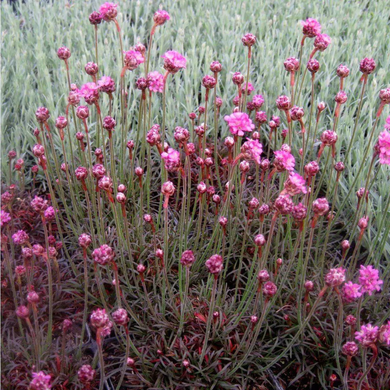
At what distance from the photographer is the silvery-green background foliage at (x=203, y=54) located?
8.52 feet

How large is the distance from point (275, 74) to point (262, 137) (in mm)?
517

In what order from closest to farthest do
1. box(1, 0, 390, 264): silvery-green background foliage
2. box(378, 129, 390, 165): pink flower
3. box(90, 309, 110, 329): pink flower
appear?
box(90, 309, 110, 329): pink flower, box(378, 129, 390, 165): pink flower, box(1, 0, 390, 264): silvery-green background foliage

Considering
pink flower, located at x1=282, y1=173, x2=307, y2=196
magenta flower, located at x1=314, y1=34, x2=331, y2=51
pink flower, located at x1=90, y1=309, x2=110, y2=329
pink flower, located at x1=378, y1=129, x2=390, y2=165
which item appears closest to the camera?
pink flower, located at x1=90, y1=309, x2=110, y2=329

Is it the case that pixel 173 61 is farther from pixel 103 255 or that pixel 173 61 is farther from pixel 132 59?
pixel 103 255

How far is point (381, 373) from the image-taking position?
160cm

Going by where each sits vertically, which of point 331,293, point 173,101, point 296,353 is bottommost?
point 296,353

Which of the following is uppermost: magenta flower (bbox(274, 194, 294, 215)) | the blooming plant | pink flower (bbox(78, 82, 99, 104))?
pink flower (bbox(78, 82, 99, 104))

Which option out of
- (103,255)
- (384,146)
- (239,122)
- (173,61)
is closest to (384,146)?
(384,146)

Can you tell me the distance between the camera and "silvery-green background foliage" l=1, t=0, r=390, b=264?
2.60 meters

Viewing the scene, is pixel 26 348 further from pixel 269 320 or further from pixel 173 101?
pixel 173 101

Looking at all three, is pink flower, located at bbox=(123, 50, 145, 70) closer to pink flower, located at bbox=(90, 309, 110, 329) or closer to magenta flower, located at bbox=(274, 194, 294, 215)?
magenta flower, located at bbox=(274, 194, 294, 215)

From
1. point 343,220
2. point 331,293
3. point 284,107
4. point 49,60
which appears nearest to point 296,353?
point 331,293

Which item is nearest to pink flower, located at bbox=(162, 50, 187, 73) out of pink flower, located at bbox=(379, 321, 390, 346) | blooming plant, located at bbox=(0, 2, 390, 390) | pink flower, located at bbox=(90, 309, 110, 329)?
blooming plant, located at bbox=(0, 2, 390, 390)

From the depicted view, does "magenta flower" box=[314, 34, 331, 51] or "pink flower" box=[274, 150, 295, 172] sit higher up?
"magenta flower" box=[314, 34, 331, 51]
